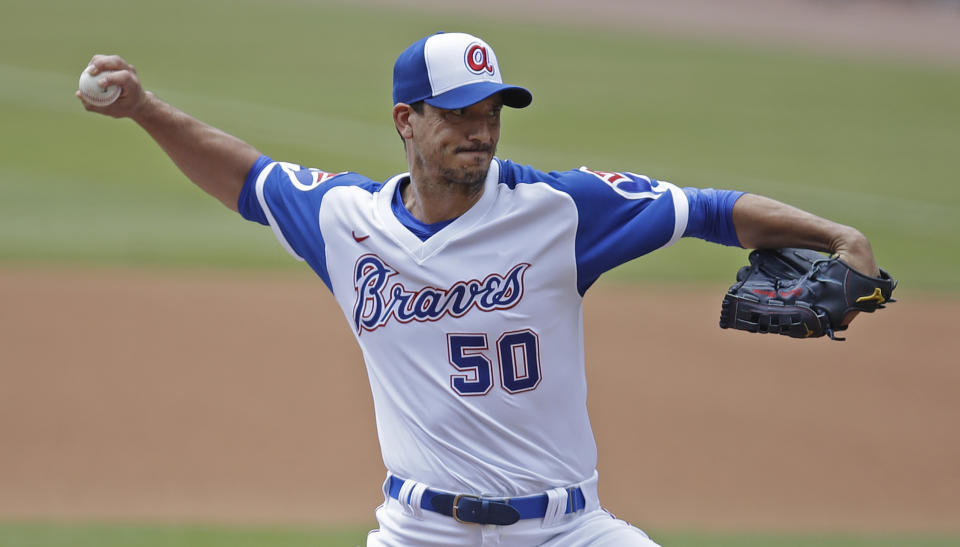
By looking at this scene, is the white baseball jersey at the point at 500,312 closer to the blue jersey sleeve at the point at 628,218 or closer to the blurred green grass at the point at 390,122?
the blue jersey sleeve at the point at 628,218

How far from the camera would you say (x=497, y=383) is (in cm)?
339

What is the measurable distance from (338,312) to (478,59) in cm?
855

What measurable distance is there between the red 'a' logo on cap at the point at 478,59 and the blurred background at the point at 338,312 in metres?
A: 3.83

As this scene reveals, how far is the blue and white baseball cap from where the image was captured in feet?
11.0

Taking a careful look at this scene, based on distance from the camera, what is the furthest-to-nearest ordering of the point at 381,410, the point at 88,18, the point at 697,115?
1. the point at 88,18
2. the point at 697,115
3. the point at 381,410

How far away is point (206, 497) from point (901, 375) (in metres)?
6.04

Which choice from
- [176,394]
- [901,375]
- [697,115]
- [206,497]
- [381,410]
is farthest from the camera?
→ [697,115]

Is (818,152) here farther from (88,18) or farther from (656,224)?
(656,224)

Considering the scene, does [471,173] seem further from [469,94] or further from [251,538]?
[251,538]

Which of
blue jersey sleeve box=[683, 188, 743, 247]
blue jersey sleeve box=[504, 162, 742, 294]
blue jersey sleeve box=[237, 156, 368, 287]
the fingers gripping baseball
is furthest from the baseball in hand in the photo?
blue jersey sleeve box=[683, 188, 743, 247]

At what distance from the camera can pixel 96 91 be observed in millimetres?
3631

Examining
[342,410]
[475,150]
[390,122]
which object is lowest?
[342,410]

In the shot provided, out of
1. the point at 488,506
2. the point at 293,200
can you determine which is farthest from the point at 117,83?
the point at 488,506

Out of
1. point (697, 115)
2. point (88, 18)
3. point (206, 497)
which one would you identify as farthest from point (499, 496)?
point (88, 18)
